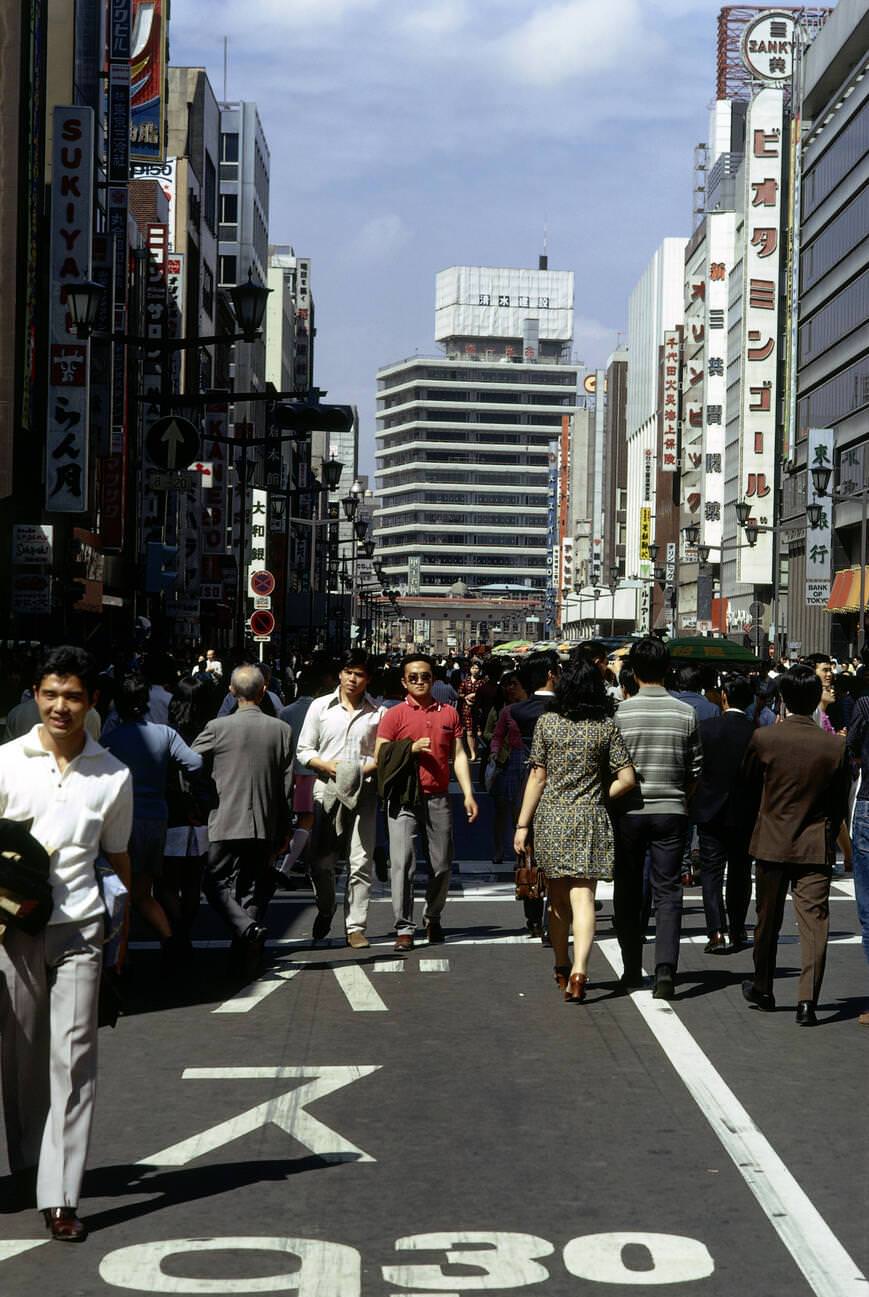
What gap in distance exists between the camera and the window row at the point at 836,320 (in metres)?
73.5

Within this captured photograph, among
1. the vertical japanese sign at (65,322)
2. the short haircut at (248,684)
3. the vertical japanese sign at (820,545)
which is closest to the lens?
the short haircut at (248,684)

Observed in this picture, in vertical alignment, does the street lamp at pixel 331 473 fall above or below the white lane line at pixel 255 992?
above

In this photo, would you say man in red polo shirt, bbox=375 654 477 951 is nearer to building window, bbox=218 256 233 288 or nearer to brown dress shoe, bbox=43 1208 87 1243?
brown dress shoe, bbox=43 1208 87 1243

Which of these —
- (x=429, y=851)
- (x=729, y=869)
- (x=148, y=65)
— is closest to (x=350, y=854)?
(x=429, y=851)

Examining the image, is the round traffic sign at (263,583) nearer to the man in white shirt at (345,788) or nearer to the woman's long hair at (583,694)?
the man in white shirt at (345,788)

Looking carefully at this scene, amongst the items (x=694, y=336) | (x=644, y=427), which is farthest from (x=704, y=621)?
(x=644, y=427)

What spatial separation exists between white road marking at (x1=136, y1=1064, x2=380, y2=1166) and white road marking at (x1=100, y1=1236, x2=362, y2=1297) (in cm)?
107

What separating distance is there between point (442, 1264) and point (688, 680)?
33.5ft

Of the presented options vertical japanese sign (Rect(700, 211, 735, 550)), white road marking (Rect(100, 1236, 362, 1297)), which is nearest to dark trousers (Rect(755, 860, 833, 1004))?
white road marking (Rect(100, 1236, 362, 1297))

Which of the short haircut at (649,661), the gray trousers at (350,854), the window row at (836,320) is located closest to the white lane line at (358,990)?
the gray trousers at (350,854)

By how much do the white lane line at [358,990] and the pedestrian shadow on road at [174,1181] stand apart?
334 cm

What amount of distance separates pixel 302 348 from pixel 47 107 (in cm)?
11213

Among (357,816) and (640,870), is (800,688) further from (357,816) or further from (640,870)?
(357,816)

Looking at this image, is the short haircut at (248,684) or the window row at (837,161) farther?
the window row at (837,161)
